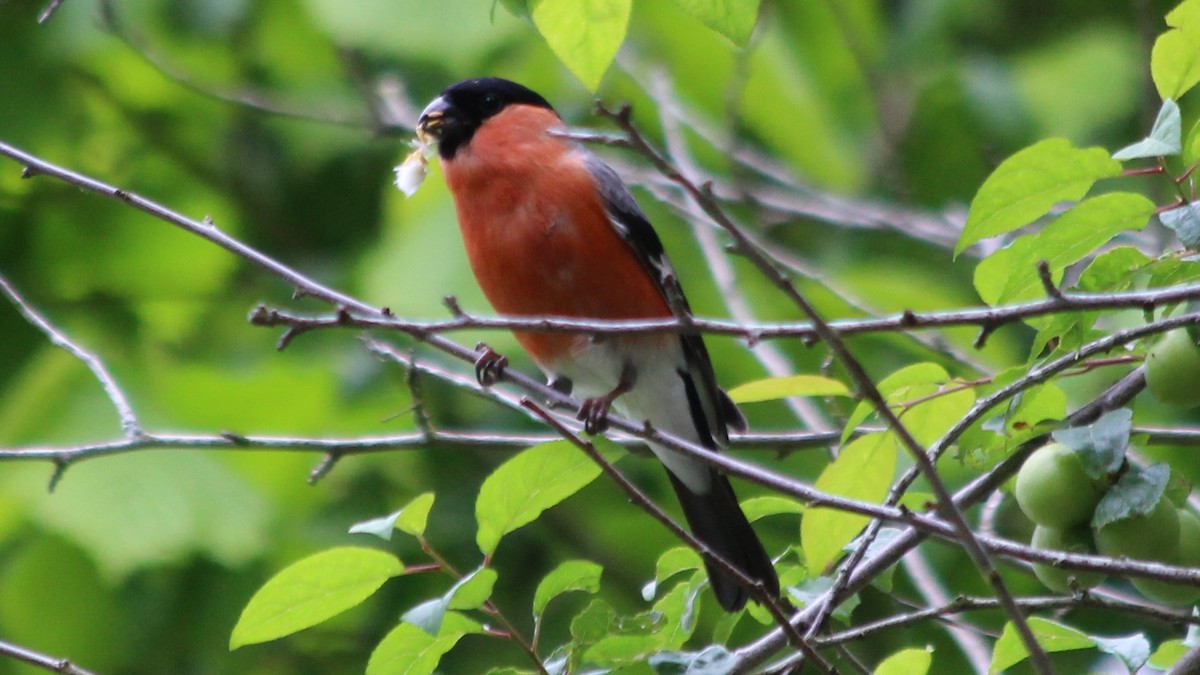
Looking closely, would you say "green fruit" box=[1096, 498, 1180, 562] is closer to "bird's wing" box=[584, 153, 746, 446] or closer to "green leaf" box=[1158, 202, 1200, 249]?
"green leaf" box=[1158, 202, 1200, 249]

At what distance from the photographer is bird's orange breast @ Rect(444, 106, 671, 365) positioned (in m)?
3.54

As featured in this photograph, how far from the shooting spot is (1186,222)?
2.02m

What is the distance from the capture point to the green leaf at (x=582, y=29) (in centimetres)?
196

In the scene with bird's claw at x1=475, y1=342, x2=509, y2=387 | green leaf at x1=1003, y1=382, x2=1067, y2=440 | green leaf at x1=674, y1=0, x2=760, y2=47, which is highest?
bird's claw at x1=475, y1=342, x2=509, y2=387

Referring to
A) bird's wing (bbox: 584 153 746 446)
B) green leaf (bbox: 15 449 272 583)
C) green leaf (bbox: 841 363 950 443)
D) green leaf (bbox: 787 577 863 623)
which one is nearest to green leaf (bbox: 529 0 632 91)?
green leaf (bbox: 841 363 950 443)

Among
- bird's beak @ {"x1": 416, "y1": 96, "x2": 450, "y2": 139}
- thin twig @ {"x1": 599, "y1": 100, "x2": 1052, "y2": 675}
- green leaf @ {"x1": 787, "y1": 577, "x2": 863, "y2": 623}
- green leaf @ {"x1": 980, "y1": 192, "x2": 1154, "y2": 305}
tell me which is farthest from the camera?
bird's beak @ {"x1": 416, "y1": 96, "x2": 450, "y2": 139}

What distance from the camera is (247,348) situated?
253 inches

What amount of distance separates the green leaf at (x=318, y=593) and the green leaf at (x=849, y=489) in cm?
66

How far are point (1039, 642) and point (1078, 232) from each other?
64 centimetres

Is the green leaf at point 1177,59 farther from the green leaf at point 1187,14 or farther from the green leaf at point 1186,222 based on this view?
the green leaf at point 1186,222

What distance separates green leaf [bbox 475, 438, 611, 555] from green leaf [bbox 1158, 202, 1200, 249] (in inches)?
38.5

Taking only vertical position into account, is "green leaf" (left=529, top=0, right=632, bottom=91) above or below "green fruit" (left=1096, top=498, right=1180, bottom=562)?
above

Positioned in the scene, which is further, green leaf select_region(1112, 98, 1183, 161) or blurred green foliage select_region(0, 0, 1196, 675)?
blurred green foliage select_region(0, 0, 1196, 675)

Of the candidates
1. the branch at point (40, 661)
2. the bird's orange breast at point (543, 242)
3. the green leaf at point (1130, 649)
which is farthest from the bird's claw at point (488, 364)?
the green leaf at point (1130, 649)
